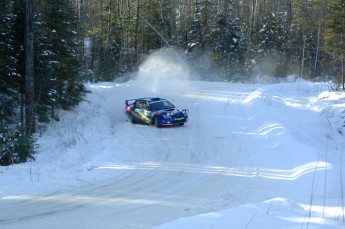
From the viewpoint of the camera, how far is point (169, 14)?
56.9 meters

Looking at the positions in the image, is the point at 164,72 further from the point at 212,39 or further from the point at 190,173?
the point at 190,173

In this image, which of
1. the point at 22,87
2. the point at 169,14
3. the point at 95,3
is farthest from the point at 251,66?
the point at 22,87

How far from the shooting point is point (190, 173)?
1178 cm

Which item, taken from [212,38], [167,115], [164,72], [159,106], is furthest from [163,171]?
[212,38]

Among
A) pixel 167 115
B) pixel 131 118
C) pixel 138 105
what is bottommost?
pixel 131 118

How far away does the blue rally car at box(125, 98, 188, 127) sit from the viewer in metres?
19.6

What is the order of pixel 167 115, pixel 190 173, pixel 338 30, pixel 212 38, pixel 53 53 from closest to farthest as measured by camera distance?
pixel 190 173 < pixel 167 115 < pixel 53 53 < pixel 338 30 < pixel 212 38

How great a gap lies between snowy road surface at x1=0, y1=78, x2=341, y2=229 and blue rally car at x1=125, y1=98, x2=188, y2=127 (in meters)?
0.45

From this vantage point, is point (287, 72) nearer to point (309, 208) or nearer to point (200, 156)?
point (200, 156)

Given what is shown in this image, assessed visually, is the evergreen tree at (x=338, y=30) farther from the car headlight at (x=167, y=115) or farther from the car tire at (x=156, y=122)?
the car tire at (x=156, y=122)

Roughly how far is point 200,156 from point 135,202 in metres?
5.47

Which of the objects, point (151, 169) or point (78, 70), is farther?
point (78, 70)

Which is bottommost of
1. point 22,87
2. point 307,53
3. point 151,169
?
point 151,169

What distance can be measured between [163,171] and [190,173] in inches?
34.5
